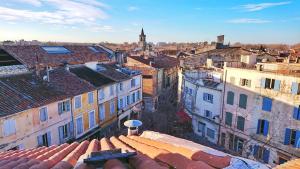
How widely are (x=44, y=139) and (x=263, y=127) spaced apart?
65.4 ft

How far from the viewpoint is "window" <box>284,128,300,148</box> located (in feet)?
71.4

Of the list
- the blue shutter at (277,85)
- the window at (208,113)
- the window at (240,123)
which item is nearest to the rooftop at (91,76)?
the window at (208,113)

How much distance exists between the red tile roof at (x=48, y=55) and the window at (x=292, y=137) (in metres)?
24.7

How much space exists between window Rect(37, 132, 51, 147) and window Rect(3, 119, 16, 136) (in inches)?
100

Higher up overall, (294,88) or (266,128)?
(294,88)

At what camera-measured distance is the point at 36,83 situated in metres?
21.5

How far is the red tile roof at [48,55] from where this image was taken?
2592 centimetres

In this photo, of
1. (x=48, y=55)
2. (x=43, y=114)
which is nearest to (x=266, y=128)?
(x=43, y=114)

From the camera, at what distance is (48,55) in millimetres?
30016

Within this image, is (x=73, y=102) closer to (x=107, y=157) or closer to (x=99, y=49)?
(x=107, y=157)

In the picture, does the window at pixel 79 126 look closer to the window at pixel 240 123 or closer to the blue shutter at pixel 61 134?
the blue shutter at pixel 61 134

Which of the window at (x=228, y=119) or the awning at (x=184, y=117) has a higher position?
the window at (x=228, y=119)

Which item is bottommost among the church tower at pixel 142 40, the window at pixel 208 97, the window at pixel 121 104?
the window at pixel 121 104

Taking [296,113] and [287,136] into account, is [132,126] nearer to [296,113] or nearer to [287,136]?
[296,113]
